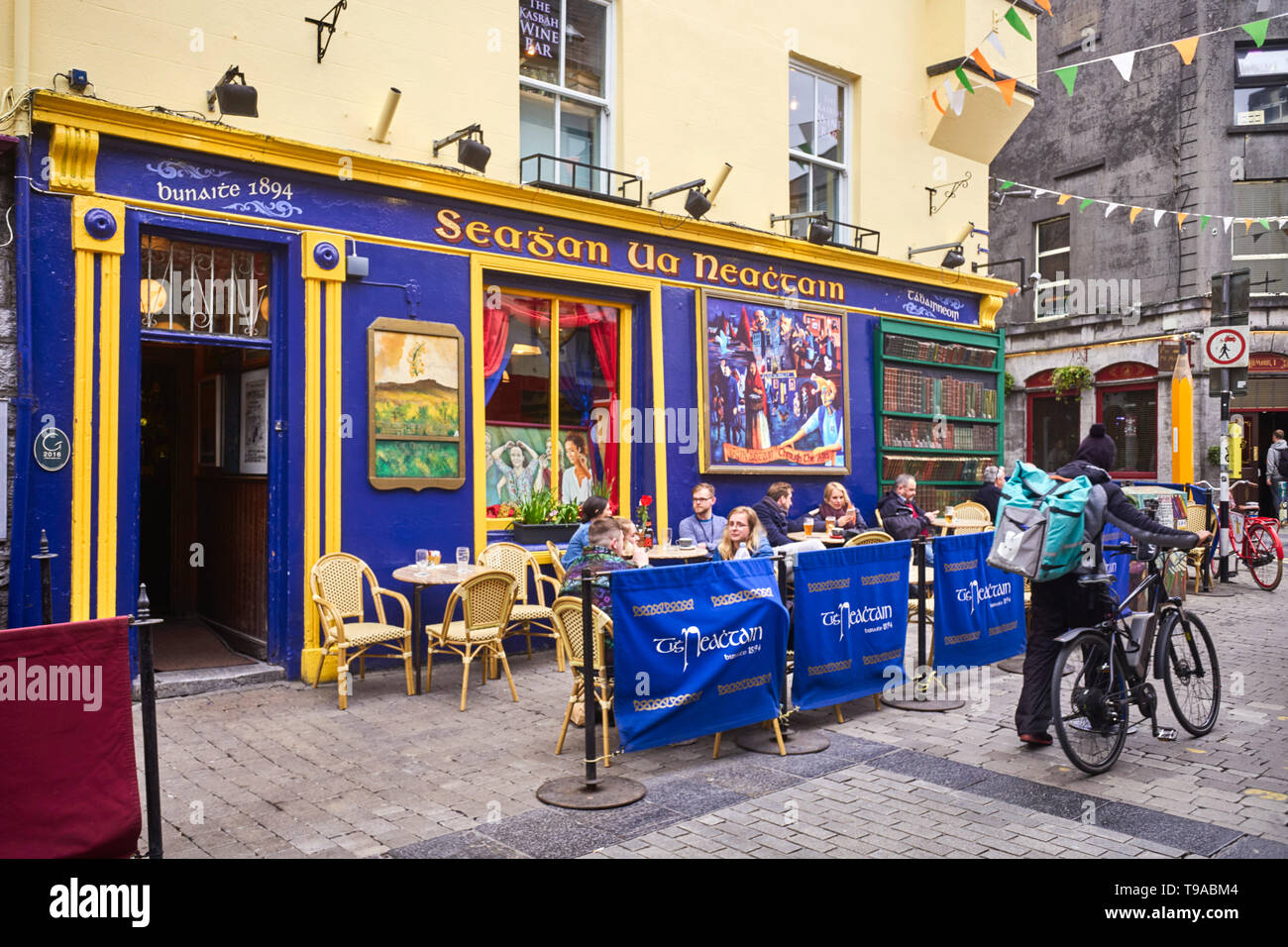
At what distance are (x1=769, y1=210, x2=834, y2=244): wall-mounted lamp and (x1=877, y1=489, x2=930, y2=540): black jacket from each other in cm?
310

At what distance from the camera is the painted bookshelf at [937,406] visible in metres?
12.2

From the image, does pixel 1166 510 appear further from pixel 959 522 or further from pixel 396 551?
pixel 396 551

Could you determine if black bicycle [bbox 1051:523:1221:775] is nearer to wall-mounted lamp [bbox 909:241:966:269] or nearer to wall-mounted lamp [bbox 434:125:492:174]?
wall-mounted lamp [bbox 434:125:492:174]

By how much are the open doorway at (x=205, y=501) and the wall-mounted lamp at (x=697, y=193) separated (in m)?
4.25

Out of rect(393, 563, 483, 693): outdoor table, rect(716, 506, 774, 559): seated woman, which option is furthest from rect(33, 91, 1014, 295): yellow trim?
rect(716, 506, 774, 559): seated woman

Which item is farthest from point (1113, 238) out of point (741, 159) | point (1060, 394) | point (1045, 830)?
point (1045, 830)

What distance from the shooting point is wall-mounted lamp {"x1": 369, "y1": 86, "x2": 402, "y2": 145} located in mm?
7684

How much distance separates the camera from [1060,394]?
23.5m

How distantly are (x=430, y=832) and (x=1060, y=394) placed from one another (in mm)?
22313

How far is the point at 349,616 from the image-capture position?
7.69 metres

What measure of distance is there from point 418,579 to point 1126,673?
4870 millimetres

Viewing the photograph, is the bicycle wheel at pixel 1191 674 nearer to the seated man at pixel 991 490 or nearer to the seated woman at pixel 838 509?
the seated woman at pixel 838 509

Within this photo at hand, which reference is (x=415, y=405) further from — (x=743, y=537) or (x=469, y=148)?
(x=743, y=537)

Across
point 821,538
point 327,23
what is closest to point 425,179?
point 327,23
